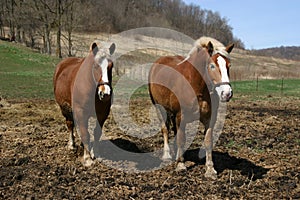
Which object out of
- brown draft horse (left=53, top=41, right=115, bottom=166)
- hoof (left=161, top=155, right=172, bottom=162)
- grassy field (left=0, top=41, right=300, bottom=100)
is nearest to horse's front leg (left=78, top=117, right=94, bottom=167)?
brown draft horse (left=53, top=41, right=115, bottom=166)

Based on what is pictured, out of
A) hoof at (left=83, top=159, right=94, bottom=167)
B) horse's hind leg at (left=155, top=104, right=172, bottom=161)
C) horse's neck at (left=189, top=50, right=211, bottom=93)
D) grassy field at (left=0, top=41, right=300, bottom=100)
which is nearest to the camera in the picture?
horse's neck at (left=189, top=50, right=211, bottom=93)

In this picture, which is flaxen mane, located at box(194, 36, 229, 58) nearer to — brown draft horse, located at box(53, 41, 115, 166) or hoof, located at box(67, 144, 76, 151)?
brown draft horse, located at box(53, 41, 115, 166)

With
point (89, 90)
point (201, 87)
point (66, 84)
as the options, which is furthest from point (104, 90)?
point (66, 84)

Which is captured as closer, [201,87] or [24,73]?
[201,87]

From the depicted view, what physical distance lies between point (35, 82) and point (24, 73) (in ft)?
15.8

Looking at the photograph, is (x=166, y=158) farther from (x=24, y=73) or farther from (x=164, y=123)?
(x=24, y=73)

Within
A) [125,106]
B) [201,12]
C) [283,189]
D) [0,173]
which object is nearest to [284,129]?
[283,189]

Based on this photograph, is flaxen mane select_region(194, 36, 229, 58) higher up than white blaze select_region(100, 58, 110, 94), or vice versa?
flaxen mane select_region(194, 36, 229, 58)

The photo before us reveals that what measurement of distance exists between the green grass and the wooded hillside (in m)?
3.87

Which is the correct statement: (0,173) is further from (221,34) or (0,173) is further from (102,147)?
(221,34)

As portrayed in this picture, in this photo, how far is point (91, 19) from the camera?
4181 centimetres

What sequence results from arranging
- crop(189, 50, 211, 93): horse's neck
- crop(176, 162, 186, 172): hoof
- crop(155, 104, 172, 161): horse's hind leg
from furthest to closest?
crop(155, 104, 172, 161): horse's hind leg → crop(176, 162, 186, 172): hoof → crop(189, 50, 211, 93): horse's neck

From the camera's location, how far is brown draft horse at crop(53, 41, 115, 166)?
5.19 metres

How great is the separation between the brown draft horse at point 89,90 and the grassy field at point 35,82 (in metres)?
9.63
